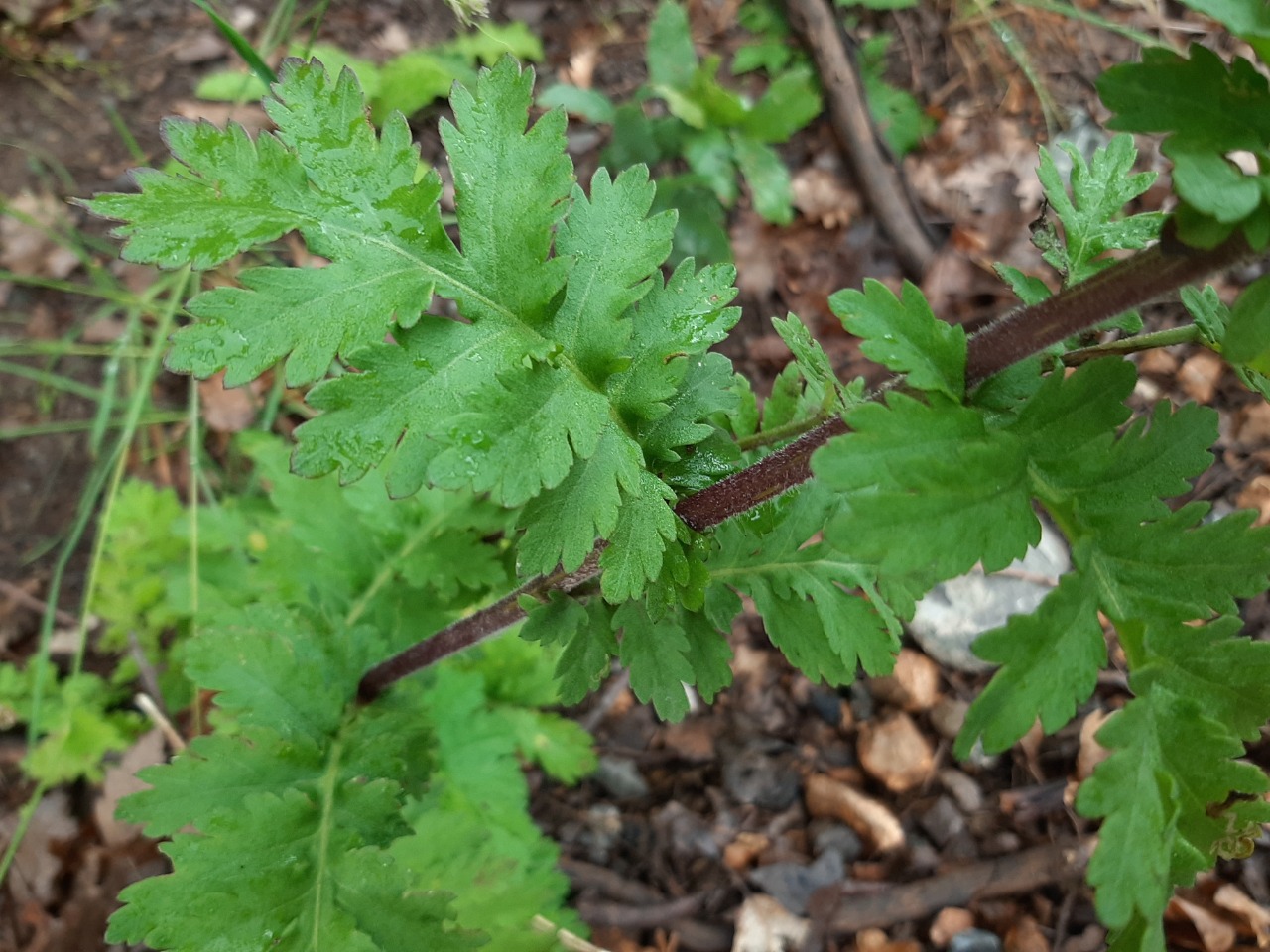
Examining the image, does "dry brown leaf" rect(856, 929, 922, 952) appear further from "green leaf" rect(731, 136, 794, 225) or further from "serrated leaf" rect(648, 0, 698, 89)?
"serrated leaf" rect(648, 0, 698, 89)

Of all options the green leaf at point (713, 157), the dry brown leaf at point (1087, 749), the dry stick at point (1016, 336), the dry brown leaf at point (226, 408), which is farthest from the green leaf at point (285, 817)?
the green leaf at point (713, 157)

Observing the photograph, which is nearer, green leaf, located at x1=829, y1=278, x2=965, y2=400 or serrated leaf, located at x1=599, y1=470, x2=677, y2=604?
green leaf, located at x1=829, y1=278, x2=965, y2=400

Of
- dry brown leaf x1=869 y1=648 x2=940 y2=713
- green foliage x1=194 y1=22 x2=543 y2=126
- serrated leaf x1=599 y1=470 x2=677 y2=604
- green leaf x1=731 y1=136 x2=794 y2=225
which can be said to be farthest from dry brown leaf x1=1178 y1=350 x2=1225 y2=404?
green foliage x1=194 y1=22 x2=543 y2=126

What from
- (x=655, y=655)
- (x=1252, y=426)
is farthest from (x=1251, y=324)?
(x=1252, y=426)

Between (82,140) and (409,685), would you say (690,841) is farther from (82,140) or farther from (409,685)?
(82,140)

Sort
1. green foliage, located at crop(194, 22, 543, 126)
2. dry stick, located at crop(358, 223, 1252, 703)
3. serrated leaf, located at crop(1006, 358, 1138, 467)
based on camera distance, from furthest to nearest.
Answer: green foliage, located at crop(194, 22, 543, 126)
serrated leaf, located at crop(1006, 358, 1138, 467)
dry stick, located at crop(358, 223, 1252, 703)

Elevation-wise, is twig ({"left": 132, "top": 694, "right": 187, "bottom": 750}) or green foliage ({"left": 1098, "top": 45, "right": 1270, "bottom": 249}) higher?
green foliage ({"left": 1098, "top": 45, "right": 1270, "bottom": 249})

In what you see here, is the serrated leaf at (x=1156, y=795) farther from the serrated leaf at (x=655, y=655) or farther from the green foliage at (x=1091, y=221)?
the serrated leaf at (x=655, y=655)
